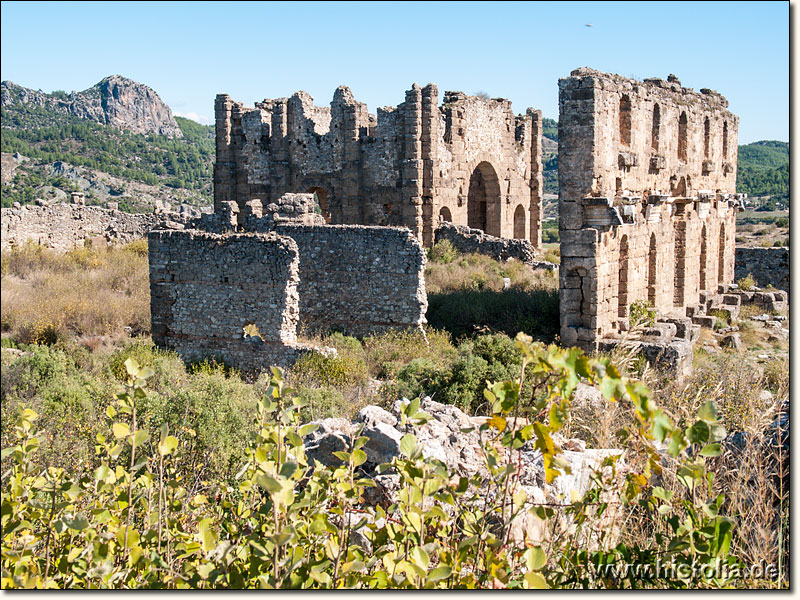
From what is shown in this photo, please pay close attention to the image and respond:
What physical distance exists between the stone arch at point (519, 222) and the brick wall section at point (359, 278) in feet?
45.9

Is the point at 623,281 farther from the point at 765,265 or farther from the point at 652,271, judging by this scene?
the point at 765,265

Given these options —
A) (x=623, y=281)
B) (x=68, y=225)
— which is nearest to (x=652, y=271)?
(x=623, y=281)

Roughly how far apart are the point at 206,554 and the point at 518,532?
205 centimetres

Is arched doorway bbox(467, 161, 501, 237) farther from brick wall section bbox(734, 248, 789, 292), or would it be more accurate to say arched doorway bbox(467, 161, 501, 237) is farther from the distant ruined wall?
the distant ruined wall

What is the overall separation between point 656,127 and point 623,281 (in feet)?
13.6

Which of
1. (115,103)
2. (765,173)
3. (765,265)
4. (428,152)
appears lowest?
(765,265)

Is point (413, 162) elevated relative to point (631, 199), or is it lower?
elevated

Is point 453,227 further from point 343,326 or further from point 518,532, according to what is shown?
point 518,532

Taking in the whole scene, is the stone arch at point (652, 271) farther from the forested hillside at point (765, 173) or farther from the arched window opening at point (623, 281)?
the forested hillside at point (765, 173)

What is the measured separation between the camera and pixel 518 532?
4754mm

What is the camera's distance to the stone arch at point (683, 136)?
18.2m

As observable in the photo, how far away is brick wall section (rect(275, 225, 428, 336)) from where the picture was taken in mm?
13477

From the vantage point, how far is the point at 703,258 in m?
20.3

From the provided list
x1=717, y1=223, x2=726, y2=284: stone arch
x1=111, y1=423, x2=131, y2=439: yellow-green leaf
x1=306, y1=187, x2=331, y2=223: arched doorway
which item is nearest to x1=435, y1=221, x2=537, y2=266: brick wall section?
x1=306, y1=187, x2=331, y2=223: arched doorway
